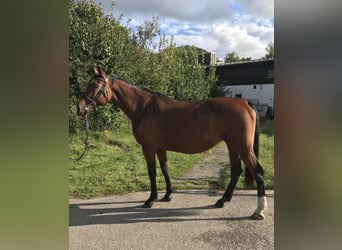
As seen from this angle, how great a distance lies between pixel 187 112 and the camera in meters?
4.34

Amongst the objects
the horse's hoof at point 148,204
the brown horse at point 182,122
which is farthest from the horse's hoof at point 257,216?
A: the horse's hoof at point 148,204

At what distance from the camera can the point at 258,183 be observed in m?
3.91

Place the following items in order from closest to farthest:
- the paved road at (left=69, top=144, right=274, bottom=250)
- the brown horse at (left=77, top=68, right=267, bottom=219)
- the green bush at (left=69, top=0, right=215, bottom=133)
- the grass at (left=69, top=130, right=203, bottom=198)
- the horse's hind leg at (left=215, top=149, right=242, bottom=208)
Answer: the paved road at (left=69, top=144, right=274, bottom=250) < the brown horse at (left=77, top=68, right=267, bottom=219) < the horse's hind leg at (left=215, top=149, right=242, bottom=208) < the grass at (left=69, top=130, right=203, bottom=198) < the green bush at (left=69, top=0, right=215, bottom=133)

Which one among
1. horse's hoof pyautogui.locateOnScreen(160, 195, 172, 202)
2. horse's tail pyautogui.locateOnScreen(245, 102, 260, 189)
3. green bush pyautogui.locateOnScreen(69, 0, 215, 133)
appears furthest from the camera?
green bush pyautogui.locateOnScreen(69, 0, 215, 133)

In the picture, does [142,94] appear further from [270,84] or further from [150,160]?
[270,84]

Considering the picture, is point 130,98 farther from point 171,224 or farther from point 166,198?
point 171,224

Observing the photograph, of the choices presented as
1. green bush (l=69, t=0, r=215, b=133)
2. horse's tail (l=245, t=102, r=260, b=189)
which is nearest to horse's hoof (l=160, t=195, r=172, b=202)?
horse's tail (l=245, t=102, r=260, b=189)

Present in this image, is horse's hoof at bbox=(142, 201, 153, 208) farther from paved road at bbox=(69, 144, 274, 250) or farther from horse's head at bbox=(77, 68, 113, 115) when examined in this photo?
horse's head at bbox=(77, 68, 113, 115)

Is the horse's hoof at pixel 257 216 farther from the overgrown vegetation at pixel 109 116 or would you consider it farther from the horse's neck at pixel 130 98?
the horse's neck at pixel 130 98

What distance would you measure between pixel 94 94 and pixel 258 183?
2.60 m

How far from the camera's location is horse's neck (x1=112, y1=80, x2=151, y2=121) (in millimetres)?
4559

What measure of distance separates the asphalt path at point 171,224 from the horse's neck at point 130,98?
4.57 ft
